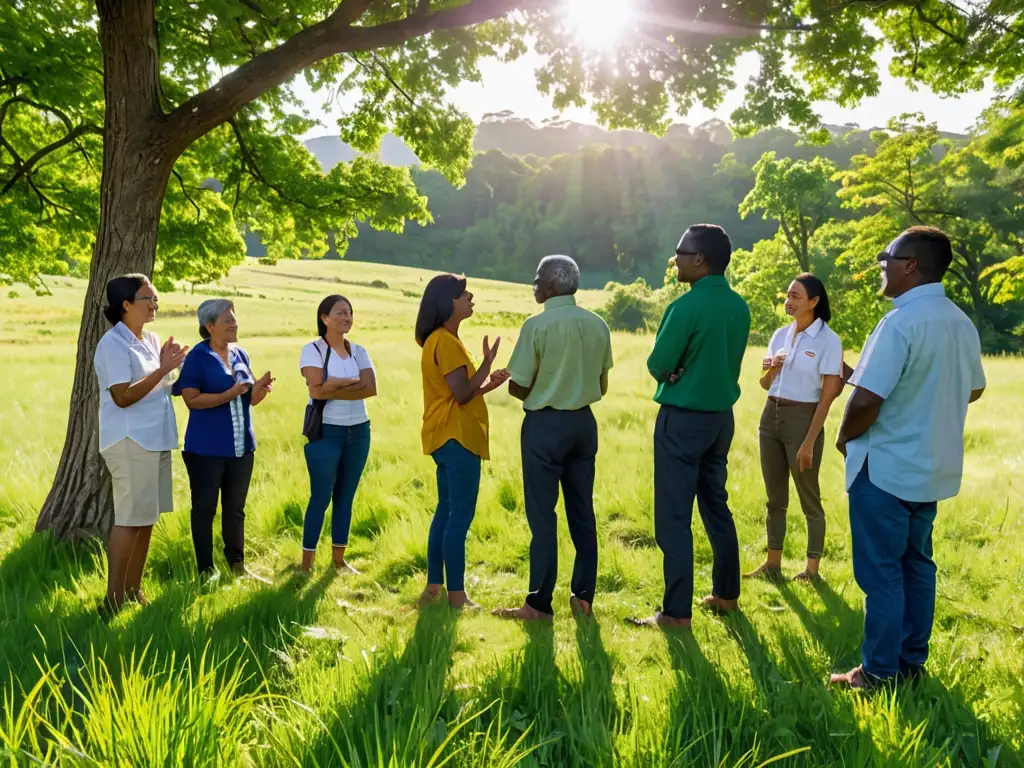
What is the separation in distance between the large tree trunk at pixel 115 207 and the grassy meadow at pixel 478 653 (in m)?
0.44

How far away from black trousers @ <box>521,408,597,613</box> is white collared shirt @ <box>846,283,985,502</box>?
1.70m

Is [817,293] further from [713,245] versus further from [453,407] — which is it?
[453,407]

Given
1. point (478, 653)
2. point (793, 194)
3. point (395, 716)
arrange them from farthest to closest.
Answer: point (793, 194), point (478, 653), point (395, 716)

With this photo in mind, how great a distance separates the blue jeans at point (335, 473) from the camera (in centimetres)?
532

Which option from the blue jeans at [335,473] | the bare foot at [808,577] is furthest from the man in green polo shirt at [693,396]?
the blue jeans at [335,473]

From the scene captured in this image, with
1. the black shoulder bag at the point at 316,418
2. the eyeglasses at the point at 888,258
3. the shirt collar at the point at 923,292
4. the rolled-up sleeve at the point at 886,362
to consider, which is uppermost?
the eyeglasses at the point at 888,258

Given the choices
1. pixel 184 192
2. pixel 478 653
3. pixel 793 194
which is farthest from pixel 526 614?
pixel 793 194

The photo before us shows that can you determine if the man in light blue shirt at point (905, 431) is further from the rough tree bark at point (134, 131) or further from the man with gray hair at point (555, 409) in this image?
the rough tree bark at point (134, 131)

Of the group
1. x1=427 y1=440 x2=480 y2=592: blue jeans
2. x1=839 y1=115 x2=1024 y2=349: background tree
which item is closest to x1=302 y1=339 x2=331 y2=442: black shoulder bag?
x1=427 y1=440 x2=480 y2=592: blue jeans

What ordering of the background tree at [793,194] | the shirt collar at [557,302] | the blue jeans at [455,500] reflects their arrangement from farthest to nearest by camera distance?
the background tree at [793,194]
the blue jeans at [455,500]
the shirt collar at [557,302]

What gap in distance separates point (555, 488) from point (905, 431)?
2095 millimetres

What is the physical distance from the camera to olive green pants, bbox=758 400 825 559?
16.8 ft

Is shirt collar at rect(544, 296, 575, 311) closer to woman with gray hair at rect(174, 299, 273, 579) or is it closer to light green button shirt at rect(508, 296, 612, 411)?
light green button shirt at rect(508, 296, 612, 411)

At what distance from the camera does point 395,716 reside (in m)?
2.80
